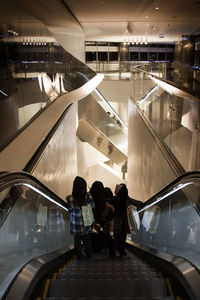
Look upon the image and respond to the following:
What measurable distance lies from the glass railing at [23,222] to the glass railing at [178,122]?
2.02 m

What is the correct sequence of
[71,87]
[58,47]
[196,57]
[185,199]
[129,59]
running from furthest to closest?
[129,59]
[196,57]
[71,87]
[58,47]
[185,199]

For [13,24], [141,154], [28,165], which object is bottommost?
[141,154]

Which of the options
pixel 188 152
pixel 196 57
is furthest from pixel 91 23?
pixel 188 152

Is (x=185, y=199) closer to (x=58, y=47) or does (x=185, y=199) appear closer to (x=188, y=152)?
(x=188, y=152)

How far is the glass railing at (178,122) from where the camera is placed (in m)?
4.75

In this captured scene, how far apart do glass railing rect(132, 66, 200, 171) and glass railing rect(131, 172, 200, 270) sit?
80 cm

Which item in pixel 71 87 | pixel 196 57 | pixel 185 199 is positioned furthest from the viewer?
pixel 196 57

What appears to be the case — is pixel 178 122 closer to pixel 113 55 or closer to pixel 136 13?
pixel 136 13

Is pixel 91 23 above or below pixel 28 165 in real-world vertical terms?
above

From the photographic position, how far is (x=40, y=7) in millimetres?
10633

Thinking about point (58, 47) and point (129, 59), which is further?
point (129, 59)

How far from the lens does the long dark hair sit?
4.07 metres

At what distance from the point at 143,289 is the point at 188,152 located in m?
2.48

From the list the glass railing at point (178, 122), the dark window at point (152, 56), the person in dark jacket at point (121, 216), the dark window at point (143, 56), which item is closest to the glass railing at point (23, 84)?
the person in dark jacket at point (121, 216)
